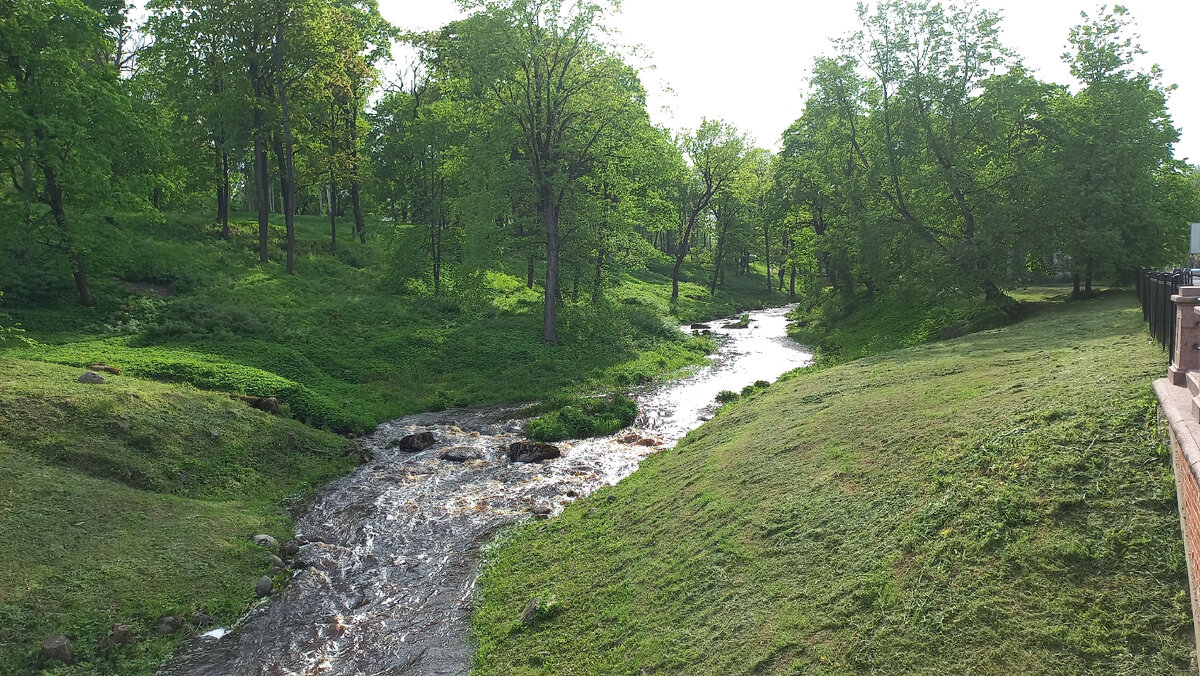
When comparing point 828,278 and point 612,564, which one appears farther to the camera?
point 828,278

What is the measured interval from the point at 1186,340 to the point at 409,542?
47.0 ft

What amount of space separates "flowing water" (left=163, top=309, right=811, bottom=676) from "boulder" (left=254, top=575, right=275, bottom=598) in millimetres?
253

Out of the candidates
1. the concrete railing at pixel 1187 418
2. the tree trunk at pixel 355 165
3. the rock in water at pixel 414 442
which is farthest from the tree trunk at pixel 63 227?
the concrete railing at pixel 1187 418

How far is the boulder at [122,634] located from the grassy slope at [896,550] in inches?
221

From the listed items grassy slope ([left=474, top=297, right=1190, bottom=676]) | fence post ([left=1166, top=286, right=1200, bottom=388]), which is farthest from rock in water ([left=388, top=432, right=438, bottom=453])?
fence post ([left=1166, top=286, right=1200, bottom=388])

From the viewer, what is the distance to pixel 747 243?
230 feet

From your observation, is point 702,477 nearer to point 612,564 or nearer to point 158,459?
point 612,564

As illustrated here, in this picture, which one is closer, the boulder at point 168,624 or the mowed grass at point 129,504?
the mowed grass at point 129,504

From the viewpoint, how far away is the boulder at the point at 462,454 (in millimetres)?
19188

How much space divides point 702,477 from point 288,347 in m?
20.0

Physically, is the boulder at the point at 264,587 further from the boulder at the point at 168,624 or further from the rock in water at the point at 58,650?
the rock in water at the point at 58,650

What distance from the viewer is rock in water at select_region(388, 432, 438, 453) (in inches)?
787

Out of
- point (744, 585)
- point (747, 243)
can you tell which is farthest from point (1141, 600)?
point (747, 243)

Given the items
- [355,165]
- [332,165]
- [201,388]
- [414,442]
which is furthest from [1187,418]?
[355,165]
